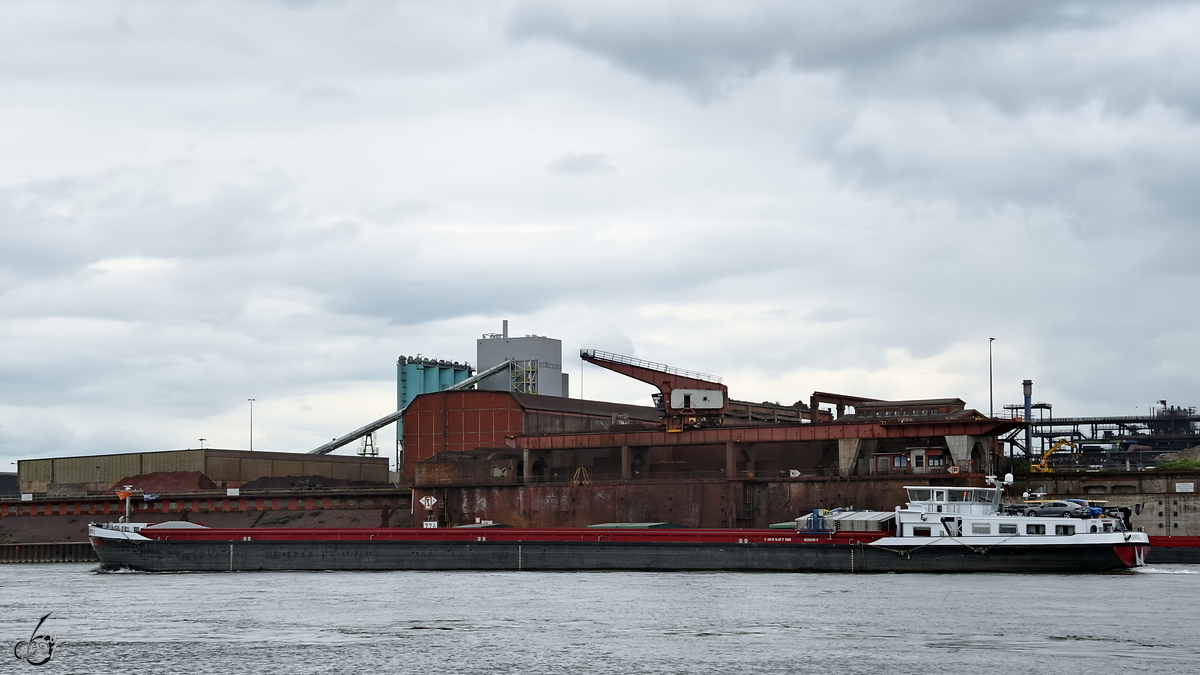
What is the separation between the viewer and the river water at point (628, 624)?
3572cm

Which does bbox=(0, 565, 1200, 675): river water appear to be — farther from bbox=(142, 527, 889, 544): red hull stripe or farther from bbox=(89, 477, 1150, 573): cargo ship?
bbox=(142, 527, 889, 544): red hull stripe

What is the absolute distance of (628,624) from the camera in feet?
144

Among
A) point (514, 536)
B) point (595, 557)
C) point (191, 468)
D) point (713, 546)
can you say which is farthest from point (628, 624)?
point (191, 468)

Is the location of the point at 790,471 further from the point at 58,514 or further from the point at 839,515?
the point at 58,514

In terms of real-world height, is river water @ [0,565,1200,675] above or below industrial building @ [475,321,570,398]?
below

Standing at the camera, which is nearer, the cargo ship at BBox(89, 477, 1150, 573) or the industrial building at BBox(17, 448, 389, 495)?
the cargo ship at BBox(89, 477, 1150, 573)

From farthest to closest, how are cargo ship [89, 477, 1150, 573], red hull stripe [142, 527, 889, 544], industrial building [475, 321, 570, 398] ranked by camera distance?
1. industrial building [475, 321, 570, 398]
2. red hull stripe [142, 527, 889, 544]
3. cargo ship [89, 477, 1150, 573]

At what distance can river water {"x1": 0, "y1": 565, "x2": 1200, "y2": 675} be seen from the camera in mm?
35719

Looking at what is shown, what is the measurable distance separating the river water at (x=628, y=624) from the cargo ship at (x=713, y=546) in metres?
1.31

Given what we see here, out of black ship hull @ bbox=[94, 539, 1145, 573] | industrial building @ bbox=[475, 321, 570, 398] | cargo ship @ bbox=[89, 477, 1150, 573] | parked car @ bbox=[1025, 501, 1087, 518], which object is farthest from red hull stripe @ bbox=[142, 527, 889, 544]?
industrial building @ bbox=[475, 321, 570, 398]

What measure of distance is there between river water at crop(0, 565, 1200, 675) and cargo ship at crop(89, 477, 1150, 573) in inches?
51.6

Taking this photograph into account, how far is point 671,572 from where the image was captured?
66375mm

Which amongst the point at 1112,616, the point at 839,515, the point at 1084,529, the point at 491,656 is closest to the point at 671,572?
the point at 839,515

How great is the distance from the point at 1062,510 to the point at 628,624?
28.4m
